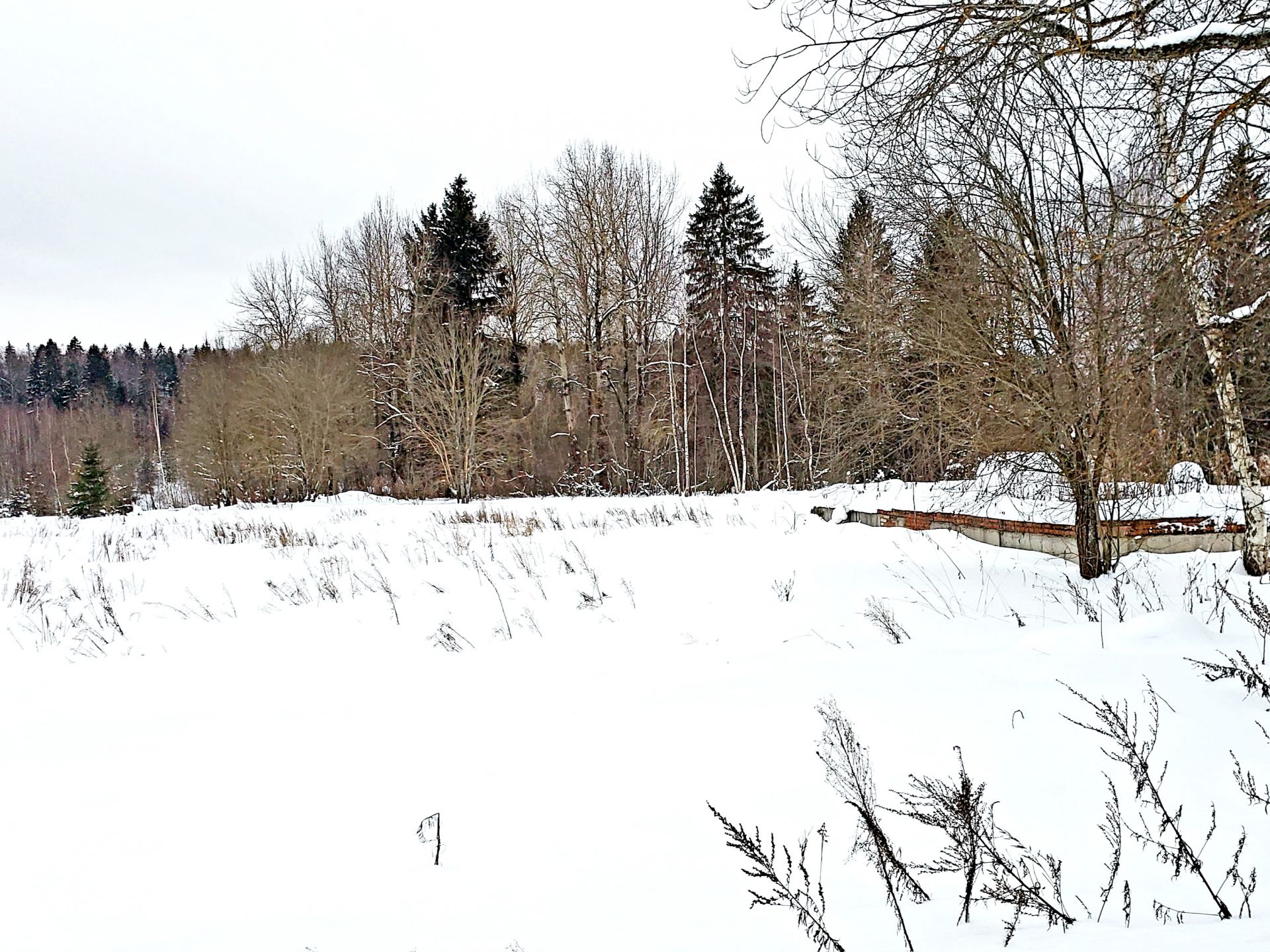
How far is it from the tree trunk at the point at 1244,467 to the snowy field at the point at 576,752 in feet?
0.90

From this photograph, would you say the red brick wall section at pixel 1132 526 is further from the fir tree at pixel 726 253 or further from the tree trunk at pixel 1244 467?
the fir tree at pixel 726 253

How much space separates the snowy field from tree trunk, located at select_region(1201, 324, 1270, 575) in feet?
0.90

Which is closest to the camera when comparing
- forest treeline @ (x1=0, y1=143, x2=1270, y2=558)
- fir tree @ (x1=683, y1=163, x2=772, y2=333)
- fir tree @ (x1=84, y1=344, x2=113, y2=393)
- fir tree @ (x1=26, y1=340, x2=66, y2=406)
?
forest treeline @ (x1=0, y1=143, x2=1270, y2=558)

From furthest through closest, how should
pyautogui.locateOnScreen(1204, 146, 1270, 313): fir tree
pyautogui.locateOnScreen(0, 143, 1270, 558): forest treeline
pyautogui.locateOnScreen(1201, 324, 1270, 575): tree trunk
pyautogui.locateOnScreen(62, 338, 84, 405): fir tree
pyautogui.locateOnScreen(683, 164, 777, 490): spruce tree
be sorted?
pyautogui.locateOnScreen(62, 338, 84, 405): fir tree, pyautogui.locateOnScreen(683, 164, 777, 490): spruce tree, pyautogui.locateOnScreen(0, 143, 1270, 558): forest treeline, pyautogui.locateOnScreen(1201, 324, 1270, 575): tree trunk, pyautogui.locateOnScreen(1204, 146, 1270, 313): fir tree

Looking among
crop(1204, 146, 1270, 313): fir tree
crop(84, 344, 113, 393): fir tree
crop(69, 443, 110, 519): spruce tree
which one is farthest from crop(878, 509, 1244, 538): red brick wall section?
crop(84, 344, 113, 393): fir tree

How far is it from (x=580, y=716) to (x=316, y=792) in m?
1.14

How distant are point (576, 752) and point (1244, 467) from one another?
6.43 meters

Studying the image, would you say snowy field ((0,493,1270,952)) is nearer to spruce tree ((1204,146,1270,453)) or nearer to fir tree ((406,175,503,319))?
spruce tree ((1204,146,1270,453))

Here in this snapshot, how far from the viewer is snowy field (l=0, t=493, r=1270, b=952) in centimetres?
183

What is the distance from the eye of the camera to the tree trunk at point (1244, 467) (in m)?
→ 5.82

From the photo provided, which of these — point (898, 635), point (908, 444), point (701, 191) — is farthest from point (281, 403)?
point (898, 635)

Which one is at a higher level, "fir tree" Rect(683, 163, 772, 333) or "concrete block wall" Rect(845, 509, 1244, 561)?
"fir tree" Rect(683, 163, 772, 333)

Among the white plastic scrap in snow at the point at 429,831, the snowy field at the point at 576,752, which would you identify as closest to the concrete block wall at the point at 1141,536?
the snowy field at the point at 576,752

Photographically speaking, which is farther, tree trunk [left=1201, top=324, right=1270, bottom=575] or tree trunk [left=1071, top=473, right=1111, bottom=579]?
tree trunk [left=1071, top=473, right=1111, bottom=579]
